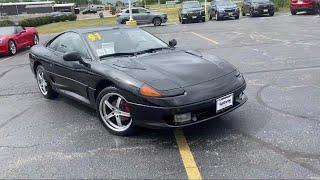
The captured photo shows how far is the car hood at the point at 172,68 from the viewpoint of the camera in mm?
4988

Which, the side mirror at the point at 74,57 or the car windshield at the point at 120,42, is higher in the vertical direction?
the car windshield at the point at 120,42

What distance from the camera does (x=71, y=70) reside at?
627 cm

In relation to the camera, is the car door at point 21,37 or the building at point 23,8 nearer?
the car door at point 21,37

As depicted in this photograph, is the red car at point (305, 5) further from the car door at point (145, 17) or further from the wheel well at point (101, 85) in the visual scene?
the wheel well at point (101, 85)

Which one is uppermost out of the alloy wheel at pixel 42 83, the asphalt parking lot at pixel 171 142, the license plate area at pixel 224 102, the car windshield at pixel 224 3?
the car windshield at pixel 224 3

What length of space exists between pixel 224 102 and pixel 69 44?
2848mm

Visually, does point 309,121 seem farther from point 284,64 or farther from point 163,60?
point 284,64

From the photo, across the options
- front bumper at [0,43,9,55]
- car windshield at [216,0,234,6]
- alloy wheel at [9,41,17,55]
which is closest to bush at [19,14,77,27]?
car windshield at [216,0,234,6]

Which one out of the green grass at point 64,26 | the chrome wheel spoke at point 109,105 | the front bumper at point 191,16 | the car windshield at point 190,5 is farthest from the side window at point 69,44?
the green grass at point 64,26

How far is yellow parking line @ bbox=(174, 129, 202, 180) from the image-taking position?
4161 millimetres

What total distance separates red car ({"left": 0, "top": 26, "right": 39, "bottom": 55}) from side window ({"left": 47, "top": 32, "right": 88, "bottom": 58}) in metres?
9.47

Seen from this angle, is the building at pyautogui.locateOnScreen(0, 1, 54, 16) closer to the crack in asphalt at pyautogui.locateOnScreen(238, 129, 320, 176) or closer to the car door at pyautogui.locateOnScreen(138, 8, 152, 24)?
the car door at pyautogui.locateOnScreen(138, 8, 152, 24)

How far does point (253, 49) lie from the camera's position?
499 inches

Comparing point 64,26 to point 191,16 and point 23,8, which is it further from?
point 23,8
